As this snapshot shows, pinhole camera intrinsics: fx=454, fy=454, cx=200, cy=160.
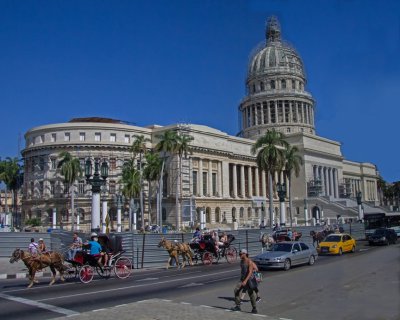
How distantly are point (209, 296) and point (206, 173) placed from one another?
70156 mm

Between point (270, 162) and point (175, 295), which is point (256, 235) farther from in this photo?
Result: point (270, 162)

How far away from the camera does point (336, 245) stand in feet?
102

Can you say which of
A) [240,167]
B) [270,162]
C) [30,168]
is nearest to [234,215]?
[240,167]

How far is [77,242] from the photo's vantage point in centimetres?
2230

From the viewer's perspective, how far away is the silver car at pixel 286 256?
73.4ft

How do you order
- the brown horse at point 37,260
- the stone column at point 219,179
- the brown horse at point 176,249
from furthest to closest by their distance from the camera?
the stone column at point 219,179 → the brown horse at point 176,249 → the brown horse at point 37,260

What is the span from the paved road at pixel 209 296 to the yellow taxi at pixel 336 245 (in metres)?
8.51

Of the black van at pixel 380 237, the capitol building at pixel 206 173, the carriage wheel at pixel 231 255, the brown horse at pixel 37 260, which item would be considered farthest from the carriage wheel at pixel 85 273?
the capitol building at pixel 206 173

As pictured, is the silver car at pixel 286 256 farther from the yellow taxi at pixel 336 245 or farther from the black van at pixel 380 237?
the black van at pixel 380 237

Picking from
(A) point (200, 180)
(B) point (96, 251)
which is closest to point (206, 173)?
(A) point (200, 180)

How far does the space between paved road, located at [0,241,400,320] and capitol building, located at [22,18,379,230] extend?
4155 cm

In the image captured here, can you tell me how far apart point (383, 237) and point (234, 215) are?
5178 centimetres

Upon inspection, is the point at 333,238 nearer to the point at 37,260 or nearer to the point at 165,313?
the point at 37,260

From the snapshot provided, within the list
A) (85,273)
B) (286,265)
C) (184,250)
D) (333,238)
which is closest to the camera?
(85,273)
